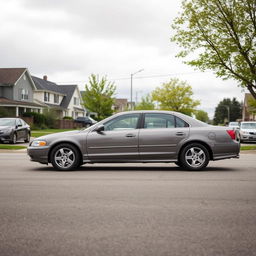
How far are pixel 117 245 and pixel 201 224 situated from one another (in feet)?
4.12

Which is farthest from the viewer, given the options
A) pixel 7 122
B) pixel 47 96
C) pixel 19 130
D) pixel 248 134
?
pixel 47 96

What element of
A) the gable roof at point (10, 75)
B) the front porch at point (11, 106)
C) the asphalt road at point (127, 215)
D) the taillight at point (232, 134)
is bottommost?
the asphalt road at point (127, 215)

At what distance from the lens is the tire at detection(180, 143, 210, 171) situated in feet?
32.2

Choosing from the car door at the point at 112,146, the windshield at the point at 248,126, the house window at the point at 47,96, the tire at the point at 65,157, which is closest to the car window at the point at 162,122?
the car door at the point at 112,146

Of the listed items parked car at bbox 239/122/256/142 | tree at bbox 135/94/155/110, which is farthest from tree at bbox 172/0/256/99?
tree at bbox 135/94/155/110

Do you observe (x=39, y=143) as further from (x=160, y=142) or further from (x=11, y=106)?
(x=11, y=106)

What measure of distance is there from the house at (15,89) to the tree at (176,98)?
82.0 ft

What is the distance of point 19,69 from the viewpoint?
48719 mm

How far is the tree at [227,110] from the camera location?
135250mm

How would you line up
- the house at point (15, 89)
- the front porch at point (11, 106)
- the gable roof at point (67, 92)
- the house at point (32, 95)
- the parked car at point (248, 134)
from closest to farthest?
the parked car at point (248, 134) < the front porch at point (11, 106) < the house at point (15, 89) < the house at point (32, 95) < the gable roof at point (67, 92)

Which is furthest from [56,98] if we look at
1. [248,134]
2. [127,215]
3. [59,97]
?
[127,215]

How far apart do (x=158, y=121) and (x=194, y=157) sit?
50.6 inches

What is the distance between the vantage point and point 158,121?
10.1 m

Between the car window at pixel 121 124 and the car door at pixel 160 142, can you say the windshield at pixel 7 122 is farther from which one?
the car door at pixel 160 142
